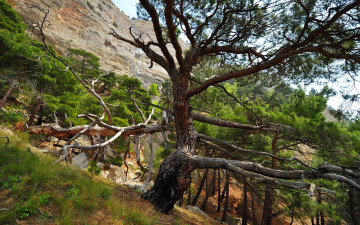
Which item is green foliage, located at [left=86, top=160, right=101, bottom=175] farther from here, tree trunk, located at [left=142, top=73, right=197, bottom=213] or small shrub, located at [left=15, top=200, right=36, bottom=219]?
small shrub, located at [left=15, top=200, right=36, bottom=219]

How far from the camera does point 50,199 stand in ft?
7.30

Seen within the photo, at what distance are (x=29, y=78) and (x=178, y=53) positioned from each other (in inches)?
426

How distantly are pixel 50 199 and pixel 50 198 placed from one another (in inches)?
0.7

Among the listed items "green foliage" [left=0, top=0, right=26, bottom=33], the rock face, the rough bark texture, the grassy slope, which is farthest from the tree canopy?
the rock face

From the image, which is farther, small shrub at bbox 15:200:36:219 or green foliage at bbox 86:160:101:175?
green foliage at bbox 86:160:101:175

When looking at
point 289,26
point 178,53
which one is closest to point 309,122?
point 289,26

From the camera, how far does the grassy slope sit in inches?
73.9

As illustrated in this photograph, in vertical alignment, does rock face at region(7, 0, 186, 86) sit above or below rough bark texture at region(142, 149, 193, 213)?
above

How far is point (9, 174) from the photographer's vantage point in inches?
94.3

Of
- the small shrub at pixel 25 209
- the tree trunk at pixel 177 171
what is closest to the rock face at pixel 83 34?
the tree trunk at pixel 177 171

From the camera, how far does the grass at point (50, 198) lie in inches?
74.3

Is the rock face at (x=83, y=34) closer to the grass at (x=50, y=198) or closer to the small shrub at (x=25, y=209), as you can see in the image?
the grass at (x=50, y=198)

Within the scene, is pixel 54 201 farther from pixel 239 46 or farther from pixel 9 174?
pixel 239 46

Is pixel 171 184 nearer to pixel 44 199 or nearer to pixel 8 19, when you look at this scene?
pixel 44 199
